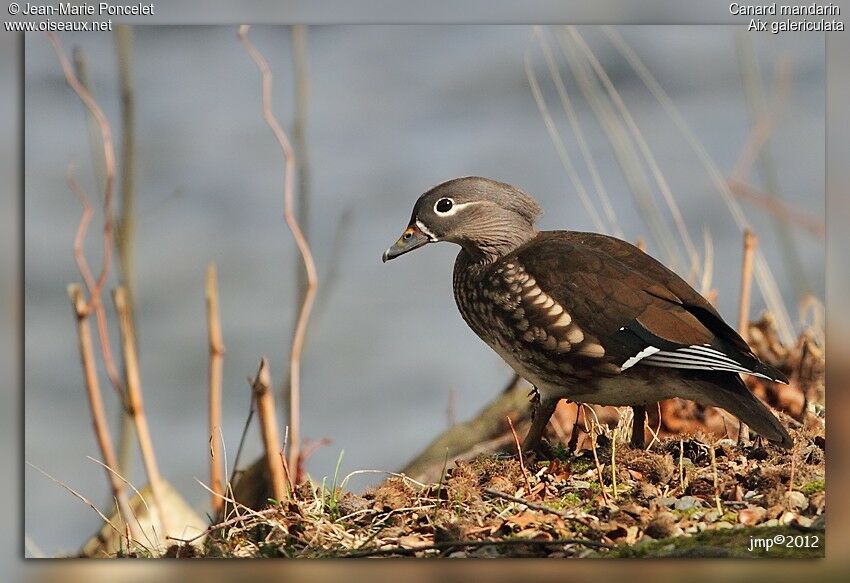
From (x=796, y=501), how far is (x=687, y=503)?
0.96 ft

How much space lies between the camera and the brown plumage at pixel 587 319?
115 inches

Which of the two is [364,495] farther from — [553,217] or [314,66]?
[314,66]

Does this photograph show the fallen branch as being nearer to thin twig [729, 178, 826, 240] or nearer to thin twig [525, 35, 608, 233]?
thin twig [525, 35, 608, 233]

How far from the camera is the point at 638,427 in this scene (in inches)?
124

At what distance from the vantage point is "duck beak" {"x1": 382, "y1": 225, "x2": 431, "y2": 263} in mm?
3127

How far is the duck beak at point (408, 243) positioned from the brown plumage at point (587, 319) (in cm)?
1

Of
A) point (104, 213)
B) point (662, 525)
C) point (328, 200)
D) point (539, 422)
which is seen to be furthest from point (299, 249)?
point (662, 525)

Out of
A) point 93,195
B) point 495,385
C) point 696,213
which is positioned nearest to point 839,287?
point 696,213

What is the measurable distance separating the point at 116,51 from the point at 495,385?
1.41 meters

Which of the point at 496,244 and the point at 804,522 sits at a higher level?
the point at 496,244

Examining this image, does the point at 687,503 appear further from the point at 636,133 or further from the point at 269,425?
the point at 269,425

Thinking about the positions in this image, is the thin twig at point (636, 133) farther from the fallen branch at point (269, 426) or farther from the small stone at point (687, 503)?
the fallen branch at point (269, 426)

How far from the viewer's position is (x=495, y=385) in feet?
10.8

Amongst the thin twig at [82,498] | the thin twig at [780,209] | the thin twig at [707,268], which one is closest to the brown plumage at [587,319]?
the thin twig at [707,268]
